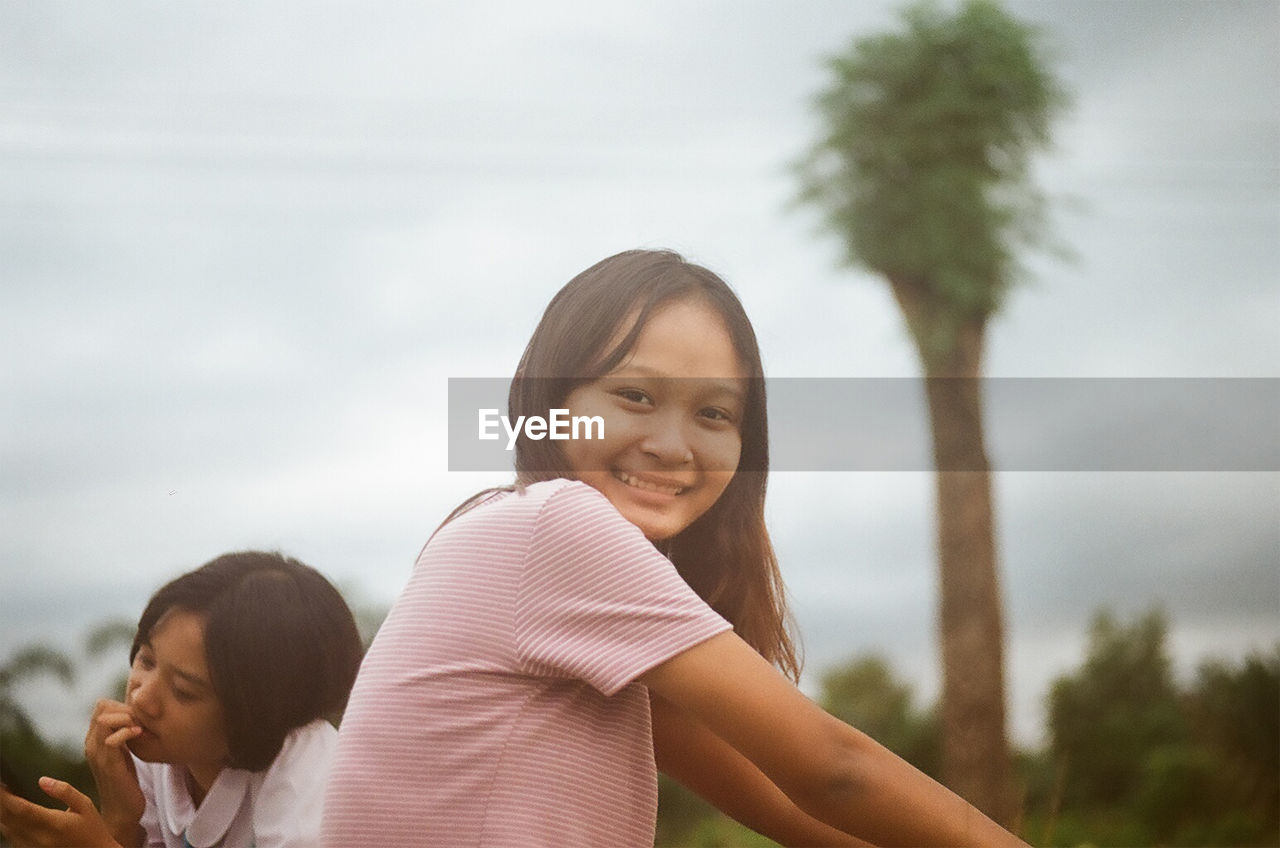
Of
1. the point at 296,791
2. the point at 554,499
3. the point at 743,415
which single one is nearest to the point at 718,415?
the point at 743,415

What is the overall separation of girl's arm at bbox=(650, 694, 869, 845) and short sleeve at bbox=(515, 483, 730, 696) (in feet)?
1.22

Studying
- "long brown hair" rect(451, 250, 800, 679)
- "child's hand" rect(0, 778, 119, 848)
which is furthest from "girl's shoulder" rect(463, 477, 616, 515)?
"child's hand" rect(0, 778, 119, 848)

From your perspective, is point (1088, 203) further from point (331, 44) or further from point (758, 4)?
point (331, 44)

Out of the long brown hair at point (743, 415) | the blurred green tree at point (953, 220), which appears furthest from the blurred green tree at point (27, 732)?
Answer: the blurred green tree at point (953, 220)

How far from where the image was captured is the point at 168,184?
1.45m

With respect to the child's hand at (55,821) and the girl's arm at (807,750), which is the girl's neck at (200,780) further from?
the girl's arm at (807,750)

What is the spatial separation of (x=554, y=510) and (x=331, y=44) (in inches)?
34.9

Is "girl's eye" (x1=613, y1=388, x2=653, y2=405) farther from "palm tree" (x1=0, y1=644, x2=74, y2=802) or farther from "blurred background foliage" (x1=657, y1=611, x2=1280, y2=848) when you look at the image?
"palm tree" (x1=0, y1=644, x2=74, y2=802)

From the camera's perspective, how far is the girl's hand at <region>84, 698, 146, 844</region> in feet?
4.39

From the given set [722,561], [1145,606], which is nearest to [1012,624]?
[1145,606]

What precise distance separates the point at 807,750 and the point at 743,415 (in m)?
0.45

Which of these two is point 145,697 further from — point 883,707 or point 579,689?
point 883,707

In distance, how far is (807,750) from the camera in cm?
93

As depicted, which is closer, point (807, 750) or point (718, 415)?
point (807, 750)
